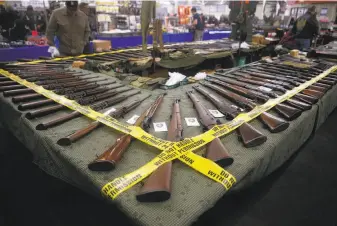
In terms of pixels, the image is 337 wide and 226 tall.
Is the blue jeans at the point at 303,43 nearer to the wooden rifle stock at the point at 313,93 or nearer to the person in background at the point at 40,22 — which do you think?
the wooden rifle stock at the point at 313,93

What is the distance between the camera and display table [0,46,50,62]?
6.56 m

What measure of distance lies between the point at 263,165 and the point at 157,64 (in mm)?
3516

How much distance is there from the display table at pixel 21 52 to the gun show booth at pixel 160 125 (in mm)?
2682

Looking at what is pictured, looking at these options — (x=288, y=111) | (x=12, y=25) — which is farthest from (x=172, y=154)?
(x=12, y=25)

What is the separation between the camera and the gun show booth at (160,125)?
4.43 feet

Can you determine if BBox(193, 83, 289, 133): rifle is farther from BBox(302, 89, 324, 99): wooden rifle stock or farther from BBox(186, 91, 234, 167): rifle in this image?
BBox(302, 89, 324, 99): wooden rifle stock

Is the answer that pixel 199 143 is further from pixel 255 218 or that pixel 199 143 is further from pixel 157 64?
pixel 157 64

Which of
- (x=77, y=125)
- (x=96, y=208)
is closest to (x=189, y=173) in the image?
(x=77, y=125)

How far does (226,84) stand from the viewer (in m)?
3.46

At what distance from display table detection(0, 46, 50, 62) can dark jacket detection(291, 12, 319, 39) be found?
8.57 meters

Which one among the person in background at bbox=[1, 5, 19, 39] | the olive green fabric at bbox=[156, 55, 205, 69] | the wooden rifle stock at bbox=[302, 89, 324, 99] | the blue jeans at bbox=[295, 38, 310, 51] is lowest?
the wooden rifle stock at bbox=[302, 89, 324, 99]

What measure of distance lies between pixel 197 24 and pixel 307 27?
6.53 meters

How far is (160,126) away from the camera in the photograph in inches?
84.9

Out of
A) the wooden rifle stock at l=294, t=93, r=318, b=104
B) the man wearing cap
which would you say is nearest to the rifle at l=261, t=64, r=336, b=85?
the wooden rifle stock at l=294, t=93, r=318, b=104
